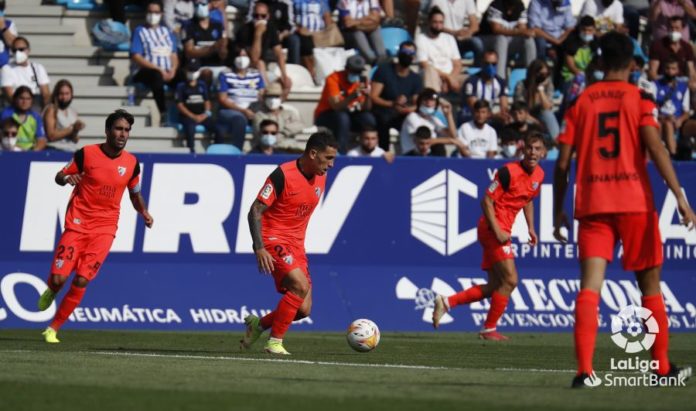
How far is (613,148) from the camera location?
9203mm

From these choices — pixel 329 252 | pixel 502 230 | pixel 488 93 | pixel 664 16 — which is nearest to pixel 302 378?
pixel 502 230

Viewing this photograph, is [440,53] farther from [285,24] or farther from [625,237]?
[625,237]

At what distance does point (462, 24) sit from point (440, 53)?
4.39 ft

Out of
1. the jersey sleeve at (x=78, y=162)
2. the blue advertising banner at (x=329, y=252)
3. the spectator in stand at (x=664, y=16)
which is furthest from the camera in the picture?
the spectator in stand at (x=664, y=16)

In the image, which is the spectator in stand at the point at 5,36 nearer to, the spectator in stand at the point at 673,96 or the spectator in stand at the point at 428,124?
the spectator in stand at the point at 428,124

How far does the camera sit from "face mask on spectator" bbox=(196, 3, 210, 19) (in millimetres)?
22641

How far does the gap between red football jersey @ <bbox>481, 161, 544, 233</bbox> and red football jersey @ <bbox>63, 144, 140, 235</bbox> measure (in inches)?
179

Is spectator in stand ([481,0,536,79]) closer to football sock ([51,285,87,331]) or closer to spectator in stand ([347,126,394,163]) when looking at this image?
spectator in stand ([347,126,394,163])

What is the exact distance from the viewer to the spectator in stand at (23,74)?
21391mm

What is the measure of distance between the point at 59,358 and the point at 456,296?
6.69m

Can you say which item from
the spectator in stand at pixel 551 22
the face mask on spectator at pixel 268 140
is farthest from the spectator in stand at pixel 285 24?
the spectator in stand at pixel 551 22

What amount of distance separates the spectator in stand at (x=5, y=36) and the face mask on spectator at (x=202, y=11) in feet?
10.2

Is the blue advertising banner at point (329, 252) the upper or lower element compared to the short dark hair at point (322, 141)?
lower

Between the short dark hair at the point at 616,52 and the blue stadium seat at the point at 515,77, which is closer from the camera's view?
the short dark hair at the point at 616,52
